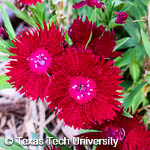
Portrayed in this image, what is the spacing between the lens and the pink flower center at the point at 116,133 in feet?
2.83

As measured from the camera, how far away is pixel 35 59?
2.67 ft

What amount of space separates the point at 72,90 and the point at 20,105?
75cm

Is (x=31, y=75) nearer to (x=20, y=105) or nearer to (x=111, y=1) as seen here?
(x=111, y=1)

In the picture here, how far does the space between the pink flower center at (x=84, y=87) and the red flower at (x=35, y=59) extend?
89 millimetres

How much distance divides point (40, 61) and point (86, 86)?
181mm

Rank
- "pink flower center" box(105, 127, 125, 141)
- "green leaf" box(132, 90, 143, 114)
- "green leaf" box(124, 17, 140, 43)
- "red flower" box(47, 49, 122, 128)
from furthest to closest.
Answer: "green leaf" box(124, 17, 140, 43) → "green leaf" box(132, 90, 143, 114) → "pink flower center" box(105, 127, 125, 141) → "red flower" box(47, 49, 122, 128)

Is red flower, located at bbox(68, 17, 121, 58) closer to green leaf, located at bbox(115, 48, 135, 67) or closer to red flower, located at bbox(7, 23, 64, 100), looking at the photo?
red flower, located at bbox(7, 23, 64, 100)

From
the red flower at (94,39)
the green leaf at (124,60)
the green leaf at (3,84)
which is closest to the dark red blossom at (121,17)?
the red flower at (94,39)

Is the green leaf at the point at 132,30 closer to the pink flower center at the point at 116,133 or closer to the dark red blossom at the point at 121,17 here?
the dark red blossom at the point at 121,17

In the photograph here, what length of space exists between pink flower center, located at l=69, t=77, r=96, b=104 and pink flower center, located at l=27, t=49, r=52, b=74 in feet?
0.36

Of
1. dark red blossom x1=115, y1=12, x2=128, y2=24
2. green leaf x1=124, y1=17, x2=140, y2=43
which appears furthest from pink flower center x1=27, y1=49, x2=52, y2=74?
green leaf x1=124, y1=17, x2=140, y2=43

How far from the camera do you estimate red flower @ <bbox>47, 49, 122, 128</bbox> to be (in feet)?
2.42

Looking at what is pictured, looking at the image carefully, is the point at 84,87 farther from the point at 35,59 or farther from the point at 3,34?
the point at 3,34

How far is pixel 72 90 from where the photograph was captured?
0.81m
